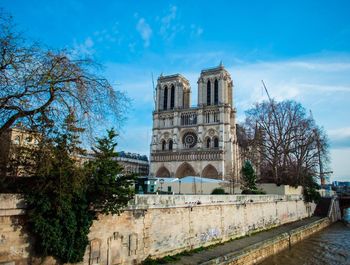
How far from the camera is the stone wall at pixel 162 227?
32.1 feet

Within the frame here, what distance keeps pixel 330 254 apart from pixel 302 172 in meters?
14.5

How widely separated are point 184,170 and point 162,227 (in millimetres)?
41301

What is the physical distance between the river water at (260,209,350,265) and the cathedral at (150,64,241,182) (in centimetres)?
2667

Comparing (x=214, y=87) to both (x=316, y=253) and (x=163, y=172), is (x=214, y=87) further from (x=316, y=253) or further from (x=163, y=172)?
(x=316, y=253)

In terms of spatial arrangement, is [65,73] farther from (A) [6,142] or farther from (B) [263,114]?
(B) [263,114]

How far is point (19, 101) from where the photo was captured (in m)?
7.31

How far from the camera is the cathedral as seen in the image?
50875 millimetres

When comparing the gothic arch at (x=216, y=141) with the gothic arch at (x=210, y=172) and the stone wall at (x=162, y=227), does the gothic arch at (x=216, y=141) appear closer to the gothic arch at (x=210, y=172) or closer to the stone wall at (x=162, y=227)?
the gothic arch at (x=210, y=172)

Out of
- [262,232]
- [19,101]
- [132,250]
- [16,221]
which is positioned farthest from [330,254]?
[19,101]

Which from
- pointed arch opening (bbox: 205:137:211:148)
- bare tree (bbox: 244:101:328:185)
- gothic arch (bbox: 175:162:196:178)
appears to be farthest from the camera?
pointed arch opening (bbox: 205:137:211:148)

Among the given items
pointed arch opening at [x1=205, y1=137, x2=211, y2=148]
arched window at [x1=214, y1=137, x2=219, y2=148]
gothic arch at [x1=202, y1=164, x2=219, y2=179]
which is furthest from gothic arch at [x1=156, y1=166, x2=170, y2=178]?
arched window at [x1=214, y1=137, x2=219, y2=148]

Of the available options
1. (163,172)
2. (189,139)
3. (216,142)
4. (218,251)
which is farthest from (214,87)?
(218,251)

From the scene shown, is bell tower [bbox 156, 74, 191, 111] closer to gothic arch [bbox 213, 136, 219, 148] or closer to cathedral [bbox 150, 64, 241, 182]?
cathedral [bbox 150, 64, 241, 182]

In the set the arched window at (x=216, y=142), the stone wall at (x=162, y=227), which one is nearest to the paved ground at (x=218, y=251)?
the stone wall at (x=162, y=227)
